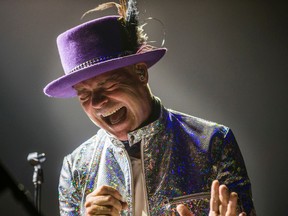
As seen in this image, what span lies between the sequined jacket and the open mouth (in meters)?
0.09

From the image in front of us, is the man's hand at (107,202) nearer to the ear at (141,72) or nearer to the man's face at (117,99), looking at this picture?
the man's face at (117,99)

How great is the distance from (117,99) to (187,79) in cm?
57

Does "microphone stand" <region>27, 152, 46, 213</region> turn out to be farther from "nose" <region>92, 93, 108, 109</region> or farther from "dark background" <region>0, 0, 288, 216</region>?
"nose" <region>92, 93, 108, 109</region>

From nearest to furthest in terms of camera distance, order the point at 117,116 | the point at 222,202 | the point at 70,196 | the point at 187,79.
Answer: the point at 222,202 → the point at 117,116 → the point at 70,196 → the point at 187,79

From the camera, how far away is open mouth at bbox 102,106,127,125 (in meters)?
2.16

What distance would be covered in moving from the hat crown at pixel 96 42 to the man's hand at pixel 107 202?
0.62 meters

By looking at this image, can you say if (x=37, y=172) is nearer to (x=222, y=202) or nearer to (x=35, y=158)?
(x=35, y=158)

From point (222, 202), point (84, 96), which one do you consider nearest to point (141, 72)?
point (84, 96)

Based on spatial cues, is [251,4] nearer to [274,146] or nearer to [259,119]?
[259,119]

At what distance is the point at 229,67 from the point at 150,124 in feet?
2.07

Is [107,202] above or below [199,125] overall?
below

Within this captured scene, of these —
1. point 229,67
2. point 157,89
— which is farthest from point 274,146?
point 157,89

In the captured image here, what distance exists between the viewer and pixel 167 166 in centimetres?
214

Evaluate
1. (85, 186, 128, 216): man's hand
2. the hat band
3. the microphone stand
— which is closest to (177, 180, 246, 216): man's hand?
(85, 186, 128, 216): man's hand
